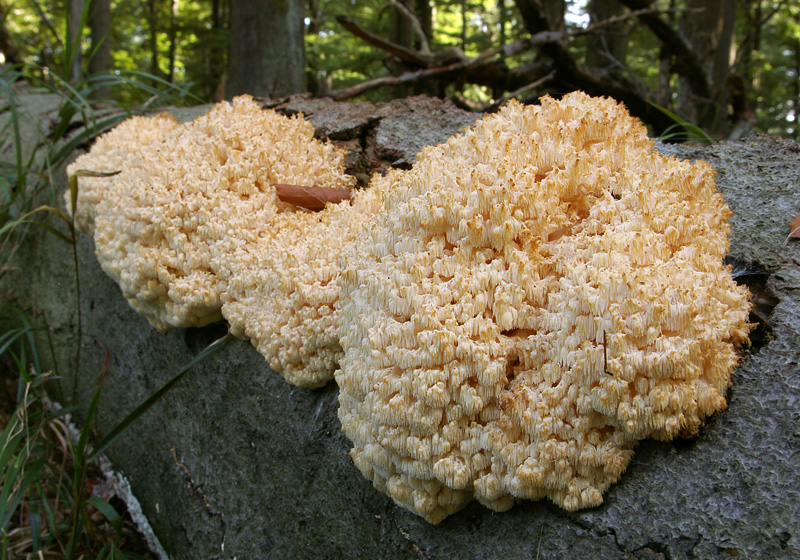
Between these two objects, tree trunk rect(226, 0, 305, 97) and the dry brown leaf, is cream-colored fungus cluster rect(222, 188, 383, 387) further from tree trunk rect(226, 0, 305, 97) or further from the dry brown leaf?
tree trunk rect(226, 0, 305, 97)

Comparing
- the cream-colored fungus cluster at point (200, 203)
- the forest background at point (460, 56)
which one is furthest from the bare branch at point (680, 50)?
the cream-colored fungus cluster at point (200, 203)

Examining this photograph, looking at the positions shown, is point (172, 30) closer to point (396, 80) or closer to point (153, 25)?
point (153, 25)

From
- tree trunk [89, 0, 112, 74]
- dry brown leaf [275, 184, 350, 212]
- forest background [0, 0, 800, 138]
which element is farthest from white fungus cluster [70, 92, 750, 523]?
tree trunk [89, 0, 112, 74]

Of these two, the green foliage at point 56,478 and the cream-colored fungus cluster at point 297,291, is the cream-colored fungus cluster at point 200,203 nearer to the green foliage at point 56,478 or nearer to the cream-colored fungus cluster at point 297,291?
the cream-colored fungus cluster at point 297,291

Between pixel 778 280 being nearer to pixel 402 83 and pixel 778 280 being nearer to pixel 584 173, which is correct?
pixel 584 173

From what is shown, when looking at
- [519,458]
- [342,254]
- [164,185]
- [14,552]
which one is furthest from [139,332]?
[519,458]

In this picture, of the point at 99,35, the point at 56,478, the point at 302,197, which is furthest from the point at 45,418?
the point at 99,35
